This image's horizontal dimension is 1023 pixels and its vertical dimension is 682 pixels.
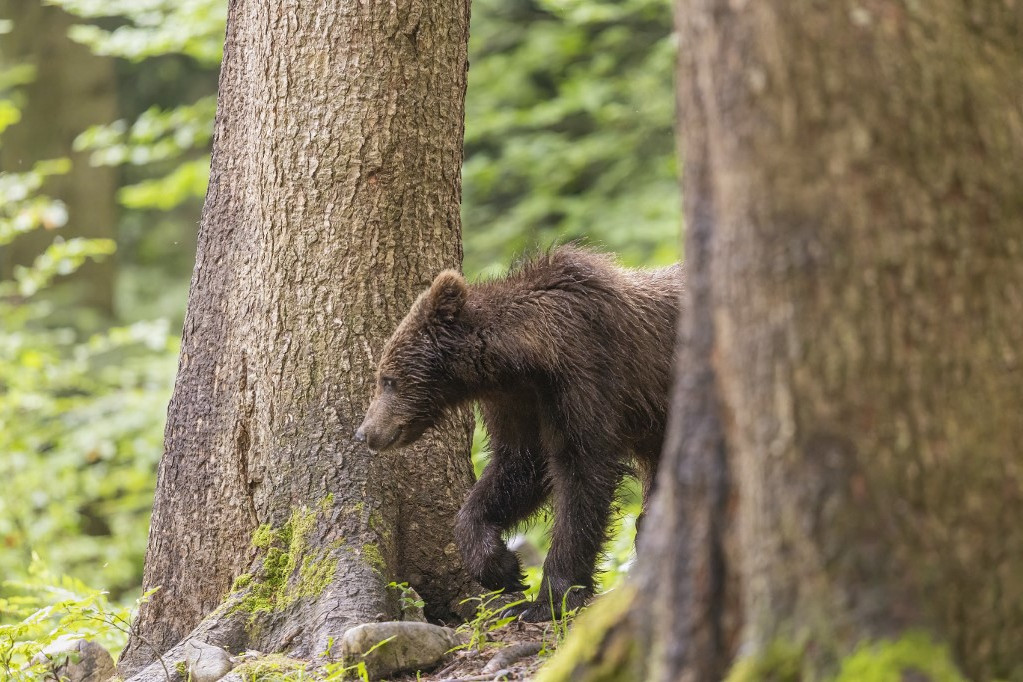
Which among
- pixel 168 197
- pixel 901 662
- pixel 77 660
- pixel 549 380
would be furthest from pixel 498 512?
pixel 168 197

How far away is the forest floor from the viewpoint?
440 centimetres

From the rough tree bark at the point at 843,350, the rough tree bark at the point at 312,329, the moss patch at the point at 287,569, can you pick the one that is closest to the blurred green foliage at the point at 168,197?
the rough tree bark at the point at 312,329

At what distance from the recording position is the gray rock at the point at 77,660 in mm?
5066

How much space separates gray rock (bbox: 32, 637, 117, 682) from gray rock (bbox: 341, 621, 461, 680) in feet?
4.48

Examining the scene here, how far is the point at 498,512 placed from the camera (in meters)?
5.48

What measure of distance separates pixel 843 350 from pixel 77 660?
3868 mm

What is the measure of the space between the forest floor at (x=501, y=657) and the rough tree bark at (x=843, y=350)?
1.79 metres

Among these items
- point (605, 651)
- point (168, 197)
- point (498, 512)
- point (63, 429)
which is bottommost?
point (605, 651)

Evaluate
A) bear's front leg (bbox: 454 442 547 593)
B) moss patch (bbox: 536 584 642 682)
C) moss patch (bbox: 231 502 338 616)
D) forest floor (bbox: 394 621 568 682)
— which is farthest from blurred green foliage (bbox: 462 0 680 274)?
moss patch (bbox: 536 584 642 682)

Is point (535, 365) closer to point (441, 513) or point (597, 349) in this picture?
point (597, 349)

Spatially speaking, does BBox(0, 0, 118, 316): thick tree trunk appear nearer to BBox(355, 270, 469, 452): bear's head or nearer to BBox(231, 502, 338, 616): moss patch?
BBox(231, 502, 338, 616): moss patch

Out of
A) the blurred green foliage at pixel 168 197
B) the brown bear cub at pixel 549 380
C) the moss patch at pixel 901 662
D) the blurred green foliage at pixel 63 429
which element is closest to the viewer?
the moss patch at pixel 901 662

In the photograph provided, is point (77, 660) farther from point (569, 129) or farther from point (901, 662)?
point (569, 129)

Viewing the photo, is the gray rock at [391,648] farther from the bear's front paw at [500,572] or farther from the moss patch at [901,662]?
the moss patch at [901,662]
